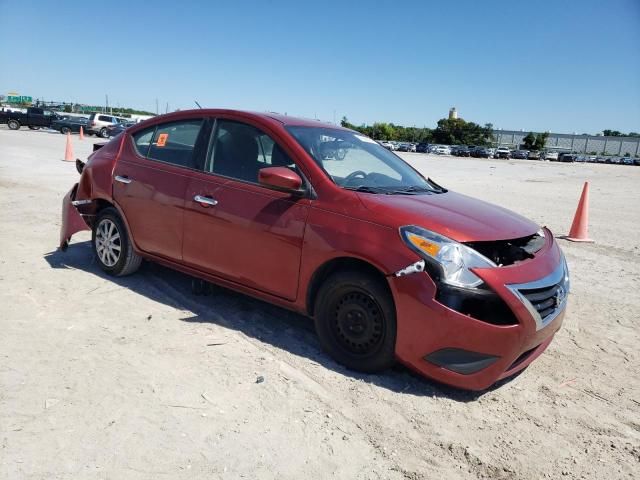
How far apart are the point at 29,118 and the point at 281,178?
43.3m

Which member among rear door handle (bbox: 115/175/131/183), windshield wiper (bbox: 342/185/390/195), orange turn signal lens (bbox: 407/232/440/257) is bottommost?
orange turn signal lens (bbox: 407/232/440/257)

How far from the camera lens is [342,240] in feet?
11.1

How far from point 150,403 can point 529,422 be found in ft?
7.32

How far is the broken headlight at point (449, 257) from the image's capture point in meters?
3.03

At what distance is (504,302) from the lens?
9.87 ft

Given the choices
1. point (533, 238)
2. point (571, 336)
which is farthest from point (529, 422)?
point (571, 336)

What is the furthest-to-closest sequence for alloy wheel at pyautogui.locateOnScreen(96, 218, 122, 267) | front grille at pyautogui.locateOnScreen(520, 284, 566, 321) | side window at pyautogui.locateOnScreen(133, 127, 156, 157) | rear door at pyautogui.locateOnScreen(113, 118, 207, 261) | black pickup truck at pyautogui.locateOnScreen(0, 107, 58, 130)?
1. black pickup truck at pyautogui.locateOnScreen(0, 107, 58, 130)
2. alloy wheel at pyautogui.locateOnScreen(96, 218, 122, 267)
3. side window at pyautogui.locateOnScreen(133, 127, 156, 157)
4. rear door at pyautogui.locateOnScreen(113, 118, 207, 261)
5. front grille at pyautogui.locateOnScreen(520, 284, 566, 321)

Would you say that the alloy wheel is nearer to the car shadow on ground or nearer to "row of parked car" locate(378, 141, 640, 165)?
the car shadow on ground

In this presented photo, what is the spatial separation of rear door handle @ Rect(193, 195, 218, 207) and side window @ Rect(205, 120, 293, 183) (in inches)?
9.2

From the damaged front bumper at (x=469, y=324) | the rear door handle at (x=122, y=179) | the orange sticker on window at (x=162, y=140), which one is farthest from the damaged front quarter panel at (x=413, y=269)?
the rear door handle at (x=122, y=179)

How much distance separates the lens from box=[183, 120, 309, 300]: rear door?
370 cm

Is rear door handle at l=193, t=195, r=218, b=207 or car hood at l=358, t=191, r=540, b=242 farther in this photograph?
rear door handle at l=193, t=195, r=218, b=207

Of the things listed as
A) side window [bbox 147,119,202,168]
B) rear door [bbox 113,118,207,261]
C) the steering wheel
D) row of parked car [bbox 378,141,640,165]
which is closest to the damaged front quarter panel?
the steering wheel

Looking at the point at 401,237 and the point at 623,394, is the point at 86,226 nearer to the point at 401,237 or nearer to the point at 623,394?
the point at 401,237
